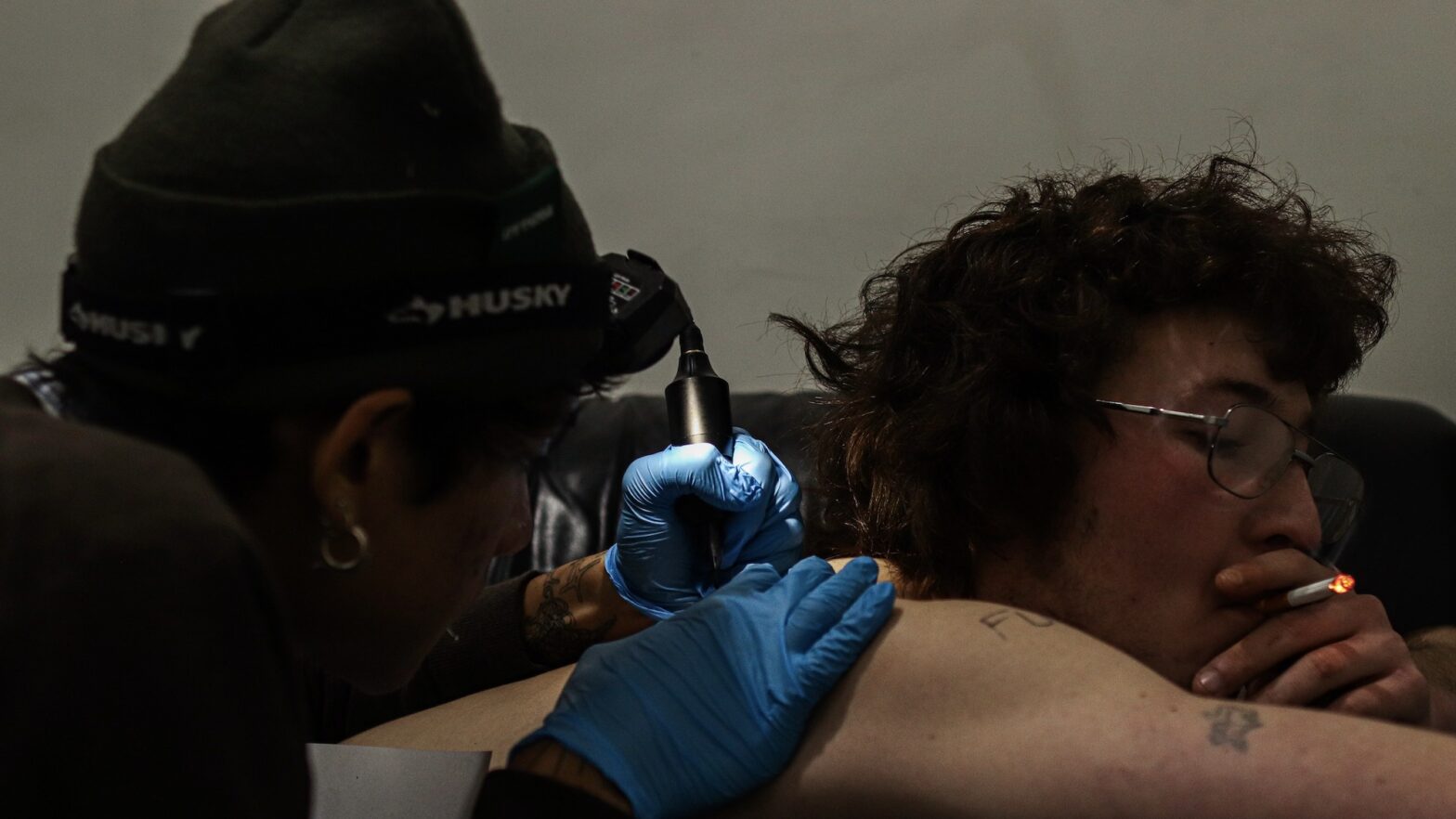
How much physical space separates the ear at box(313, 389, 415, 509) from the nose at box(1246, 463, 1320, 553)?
0.92m

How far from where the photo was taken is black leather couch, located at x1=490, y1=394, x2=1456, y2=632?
1960 millimetres

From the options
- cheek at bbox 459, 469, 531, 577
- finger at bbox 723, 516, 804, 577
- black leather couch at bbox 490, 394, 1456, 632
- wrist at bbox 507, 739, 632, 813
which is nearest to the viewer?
cheek at bbox 459, 469, 531, 577

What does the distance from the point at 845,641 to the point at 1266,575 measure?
1.52 ft

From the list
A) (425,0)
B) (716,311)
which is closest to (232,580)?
(425,0)

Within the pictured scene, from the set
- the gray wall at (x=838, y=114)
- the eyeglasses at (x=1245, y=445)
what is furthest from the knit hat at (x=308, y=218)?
the gray wall at (x=838, y=114)

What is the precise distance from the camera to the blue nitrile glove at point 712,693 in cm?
110

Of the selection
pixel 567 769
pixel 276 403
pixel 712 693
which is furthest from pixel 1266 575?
pixel 276 403

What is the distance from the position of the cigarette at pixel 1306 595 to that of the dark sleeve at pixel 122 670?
102 centimetres

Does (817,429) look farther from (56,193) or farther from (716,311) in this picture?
(56,193)

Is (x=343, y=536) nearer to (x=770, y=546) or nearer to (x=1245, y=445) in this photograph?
(x=770, y=546)

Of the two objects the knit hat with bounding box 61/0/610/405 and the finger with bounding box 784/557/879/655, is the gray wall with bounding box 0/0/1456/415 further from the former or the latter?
the knit hat with bounding box 61/0/610/405

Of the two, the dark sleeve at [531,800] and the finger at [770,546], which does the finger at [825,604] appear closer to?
the dark sleeve at [531,800]

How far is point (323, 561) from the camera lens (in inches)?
34.6

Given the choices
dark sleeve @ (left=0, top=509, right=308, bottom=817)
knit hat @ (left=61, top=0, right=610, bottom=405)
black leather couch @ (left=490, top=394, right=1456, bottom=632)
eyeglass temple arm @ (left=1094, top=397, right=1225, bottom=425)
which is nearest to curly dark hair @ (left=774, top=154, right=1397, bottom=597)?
eyeglass temple arm @ (left=1094, top=397, right=1225, bottom=425)
